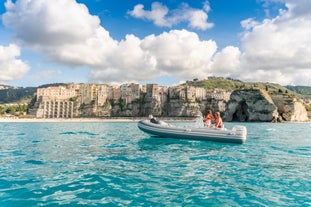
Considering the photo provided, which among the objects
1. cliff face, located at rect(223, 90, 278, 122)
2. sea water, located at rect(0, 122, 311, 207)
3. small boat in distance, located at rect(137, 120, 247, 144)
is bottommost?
sea water, located at rect(0, 122, 311, 207)

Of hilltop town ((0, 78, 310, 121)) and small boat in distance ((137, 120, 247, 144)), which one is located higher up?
hilltop town ((0, 78, 310, 121))

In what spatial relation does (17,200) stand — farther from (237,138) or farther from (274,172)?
(237,138)

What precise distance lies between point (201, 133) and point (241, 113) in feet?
349

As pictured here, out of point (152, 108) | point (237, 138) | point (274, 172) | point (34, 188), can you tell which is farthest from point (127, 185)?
point (152, 108)

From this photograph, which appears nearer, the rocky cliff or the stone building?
the rocky cliff

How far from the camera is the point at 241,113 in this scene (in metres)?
120

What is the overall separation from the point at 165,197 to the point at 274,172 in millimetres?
5272

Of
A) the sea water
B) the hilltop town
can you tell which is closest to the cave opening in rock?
the hilltop town

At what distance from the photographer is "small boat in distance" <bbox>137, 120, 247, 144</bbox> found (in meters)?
19.7

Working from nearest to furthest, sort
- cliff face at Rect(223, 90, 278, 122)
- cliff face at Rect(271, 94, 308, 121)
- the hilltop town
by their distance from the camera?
cliff face at Rect(223, 90, 278, 122)
cliff face at Rect(271, 94, 308, 121)
the hilltop town

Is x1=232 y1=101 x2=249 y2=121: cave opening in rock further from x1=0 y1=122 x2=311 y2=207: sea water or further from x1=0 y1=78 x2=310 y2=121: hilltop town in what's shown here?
x1=0 y1=122 x2=311 y2=207: sea water

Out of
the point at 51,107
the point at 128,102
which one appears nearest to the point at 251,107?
the point at 128,102

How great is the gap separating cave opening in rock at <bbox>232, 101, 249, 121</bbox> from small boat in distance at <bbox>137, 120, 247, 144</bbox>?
10225cm

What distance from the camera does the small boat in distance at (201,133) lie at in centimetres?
1966
